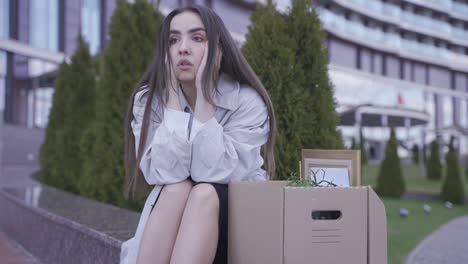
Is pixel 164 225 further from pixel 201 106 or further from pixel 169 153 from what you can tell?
pixel 201 106

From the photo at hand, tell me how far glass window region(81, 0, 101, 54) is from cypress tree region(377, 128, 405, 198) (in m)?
16.0

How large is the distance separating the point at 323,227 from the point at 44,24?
24.5 m

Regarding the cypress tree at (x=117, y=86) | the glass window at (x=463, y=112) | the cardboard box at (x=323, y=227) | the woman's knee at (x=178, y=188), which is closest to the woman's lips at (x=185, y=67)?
the woman's knee at (x=178, y=188)

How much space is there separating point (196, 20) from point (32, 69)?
77.1ft

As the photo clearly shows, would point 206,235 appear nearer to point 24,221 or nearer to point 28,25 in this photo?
point 24,221

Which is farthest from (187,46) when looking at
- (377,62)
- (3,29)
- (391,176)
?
(377,62)

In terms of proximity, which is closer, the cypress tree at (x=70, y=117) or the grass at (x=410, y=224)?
the grass at (x=410, y=224)

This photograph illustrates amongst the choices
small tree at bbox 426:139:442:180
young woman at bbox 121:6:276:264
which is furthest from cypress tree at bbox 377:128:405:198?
young woman at bbox 121:6:276:264

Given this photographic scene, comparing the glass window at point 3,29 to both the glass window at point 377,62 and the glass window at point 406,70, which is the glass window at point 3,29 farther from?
the glass window at point 406,70

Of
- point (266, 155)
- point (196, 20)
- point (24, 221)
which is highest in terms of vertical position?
point (196, 20)

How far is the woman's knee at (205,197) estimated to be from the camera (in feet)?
6.46

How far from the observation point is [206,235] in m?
1.92

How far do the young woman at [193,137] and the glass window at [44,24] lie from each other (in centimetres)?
2315

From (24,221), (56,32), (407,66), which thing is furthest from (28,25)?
(407,66)
